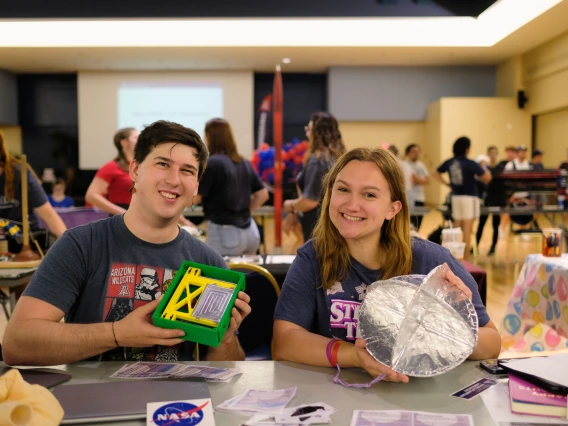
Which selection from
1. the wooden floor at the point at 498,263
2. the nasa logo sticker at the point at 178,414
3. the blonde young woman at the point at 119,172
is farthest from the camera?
the wooden floor at the point at 498,263

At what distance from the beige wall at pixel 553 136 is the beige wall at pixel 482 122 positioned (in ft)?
0.88

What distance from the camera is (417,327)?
1.34 meters

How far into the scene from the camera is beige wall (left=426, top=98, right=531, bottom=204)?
43.3 feet

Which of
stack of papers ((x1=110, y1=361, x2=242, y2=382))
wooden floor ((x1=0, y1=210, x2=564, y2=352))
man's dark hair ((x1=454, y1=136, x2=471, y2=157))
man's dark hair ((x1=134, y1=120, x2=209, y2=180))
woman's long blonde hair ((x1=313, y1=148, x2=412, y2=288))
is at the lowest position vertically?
wooden floor ((x1=0, y1=210, x2=564, y2=352))

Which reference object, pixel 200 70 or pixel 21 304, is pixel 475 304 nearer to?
pixel 21 304

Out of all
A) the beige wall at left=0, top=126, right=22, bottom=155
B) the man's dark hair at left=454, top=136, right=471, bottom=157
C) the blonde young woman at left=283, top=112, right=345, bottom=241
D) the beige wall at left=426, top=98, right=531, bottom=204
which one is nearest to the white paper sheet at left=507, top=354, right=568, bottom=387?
the blonde young woman at left=283, top=112, right=345, bottom=241

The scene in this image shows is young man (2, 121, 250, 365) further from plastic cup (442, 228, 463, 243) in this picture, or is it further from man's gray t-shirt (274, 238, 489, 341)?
plastic cup (442, 228, 463, 243)

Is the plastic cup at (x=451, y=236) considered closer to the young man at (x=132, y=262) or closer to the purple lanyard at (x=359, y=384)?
the young man at (x=132, y=262)

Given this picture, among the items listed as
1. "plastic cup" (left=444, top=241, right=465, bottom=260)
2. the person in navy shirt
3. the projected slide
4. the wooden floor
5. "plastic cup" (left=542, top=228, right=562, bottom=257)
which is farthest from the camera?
the projected slide

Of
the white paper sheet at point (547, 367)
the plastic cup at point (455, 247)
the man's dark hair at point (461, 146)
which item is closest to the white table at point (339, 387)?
the white paper sheet at point (547, 367)

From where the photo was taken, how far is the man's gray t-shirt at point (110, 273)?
158cm

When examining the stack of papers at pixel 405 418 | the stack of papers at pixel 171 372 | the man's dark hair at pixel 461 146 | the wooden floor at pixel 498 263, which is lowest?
the wooden floor at pixel 498 263

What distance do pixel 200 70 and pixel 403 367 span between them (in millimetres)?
13396

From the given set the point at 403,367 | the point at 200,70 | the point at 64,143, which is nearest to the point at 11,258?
the point at 403,367
